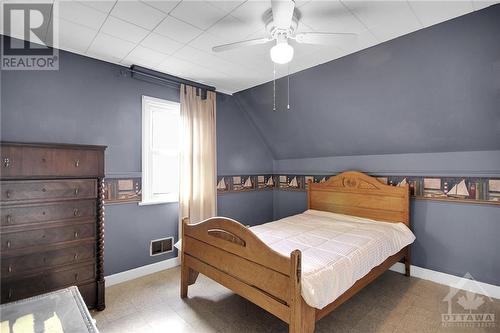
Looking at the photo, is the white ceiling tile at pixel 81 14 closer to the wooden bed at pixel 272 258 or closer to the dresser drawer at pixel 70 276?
the wooden bed at pixel 272 258

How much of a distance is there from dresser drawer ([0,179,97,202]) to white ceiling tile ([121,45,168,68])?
143 cm

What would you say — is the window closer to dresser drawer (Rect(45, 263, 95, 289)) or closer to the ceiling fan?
dresser drawer (Rect(45, 263, 95, 289))

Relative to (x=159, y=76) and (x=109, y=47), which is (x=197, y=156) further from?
(x=109, y=47)

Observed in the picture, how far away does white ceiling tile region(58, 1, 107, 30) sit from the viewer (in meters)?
1.92

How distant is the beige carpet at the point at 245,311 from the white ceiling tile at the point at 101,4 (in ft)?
8.76

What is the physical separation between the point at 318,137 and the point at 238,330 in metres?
2.92

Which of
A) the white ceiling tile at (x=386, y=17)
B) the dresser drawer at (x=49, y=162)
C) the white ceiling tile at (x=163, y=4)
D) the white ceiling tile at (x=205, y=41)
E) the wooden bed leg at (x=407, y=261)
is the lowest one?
the wooden bed leg at (x=407, y=261)

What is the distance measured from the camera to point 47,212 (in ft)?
7.29

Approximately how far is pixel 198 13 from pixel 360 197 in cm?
306

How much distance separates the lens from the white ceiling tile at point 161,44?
239 centimetres
